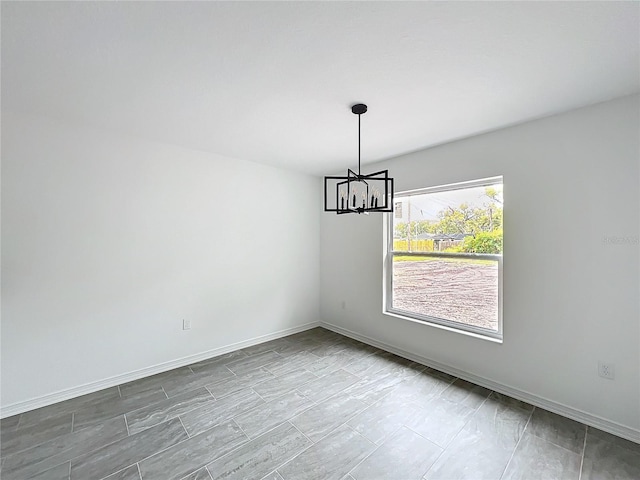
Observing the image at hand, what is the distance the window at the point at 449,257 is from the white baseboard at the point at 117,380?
2.09 metres

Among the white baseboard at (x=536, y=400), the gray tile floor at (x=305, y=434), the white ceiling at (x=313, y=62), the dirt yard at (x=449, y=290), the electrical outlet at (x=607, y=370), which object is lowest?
the gray tile floor at (x=305, y=434)

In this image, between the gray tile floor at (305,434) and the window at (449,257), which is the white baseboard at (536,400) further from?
the window at (449,257)

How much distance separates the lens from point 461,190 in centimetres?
318

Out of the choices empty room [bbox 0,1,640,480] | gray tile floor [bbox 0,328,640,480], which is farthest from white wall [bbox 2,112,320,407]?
gray tile floor [bbox 0,328,640,480]

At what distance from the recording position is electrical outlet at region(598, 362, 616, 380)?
2152 mm

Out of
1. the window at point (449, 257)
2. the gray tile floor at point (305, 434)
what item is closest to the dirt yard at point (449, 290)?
the window at point (449, 257)

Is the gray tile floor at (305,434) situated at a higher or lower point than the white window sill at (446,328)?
lower

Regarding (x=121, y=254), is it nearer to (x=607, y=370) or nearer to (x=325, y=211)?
(x=325, y=211)

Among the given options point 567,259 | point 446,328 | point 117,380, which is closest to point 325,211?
point 446,328

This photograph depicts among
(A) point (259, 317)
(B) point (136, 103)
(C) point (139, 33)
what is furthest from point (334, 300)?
(C) point (139, 33)

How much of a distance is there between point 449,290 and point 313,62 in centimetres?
276

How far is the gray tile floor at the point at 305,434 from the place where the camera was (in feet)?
5.91

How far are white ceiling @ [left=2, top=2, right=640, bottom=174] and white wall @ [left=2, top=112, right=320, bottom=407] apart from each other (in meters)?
0.47

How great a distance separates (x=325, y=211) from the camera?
2.62 meters
